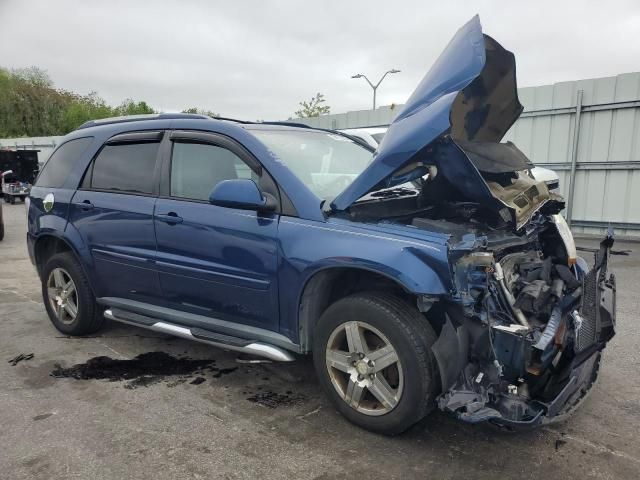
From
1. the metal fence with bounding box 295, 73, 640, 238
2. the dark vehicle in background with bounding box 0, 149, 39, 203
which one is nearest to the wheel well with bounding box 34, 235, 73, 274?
the metal fence with bounding box 295, 73, 640, 238

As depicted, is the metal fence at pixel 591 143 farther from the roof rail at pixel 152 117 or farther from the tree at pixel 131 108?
the tree at pixel 131 108

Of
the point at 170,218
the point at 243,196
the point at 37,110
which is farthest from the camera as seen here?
the point at 37,110

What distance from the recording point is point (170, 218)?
138 inches

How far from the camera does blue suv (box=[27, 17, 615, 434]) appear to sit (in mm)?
2588

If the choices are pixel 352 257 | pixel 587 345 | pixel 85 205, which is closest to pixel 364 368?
pixel 352 257

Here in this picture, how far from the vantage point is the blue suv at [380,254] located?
2588 mm

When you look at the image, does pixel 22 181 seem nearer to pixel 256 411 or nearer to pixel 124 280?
pixel 124 280

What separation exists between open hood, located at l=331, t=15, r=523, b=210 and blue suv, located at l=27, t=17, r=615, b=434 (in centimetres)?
1

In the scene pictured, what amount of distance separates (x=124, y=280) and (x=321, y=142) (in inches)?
75.6

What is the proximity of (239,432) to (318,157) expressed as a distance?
194 cm

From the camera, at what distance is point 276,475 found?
8.10 ft

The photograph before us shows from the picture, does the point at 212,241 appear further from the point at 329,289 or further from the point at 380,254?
the point at 380,254

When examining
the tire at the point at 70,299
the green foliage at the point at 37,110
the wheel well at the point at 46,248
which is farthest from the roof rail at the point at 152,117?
the green foliage at the point at 37,110

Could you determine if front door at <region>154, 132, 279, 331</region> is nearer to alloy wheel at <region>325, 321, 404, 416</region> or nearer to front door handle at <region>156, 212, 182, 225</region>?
front door handle at <region>156, 212, 182, 225</region>
